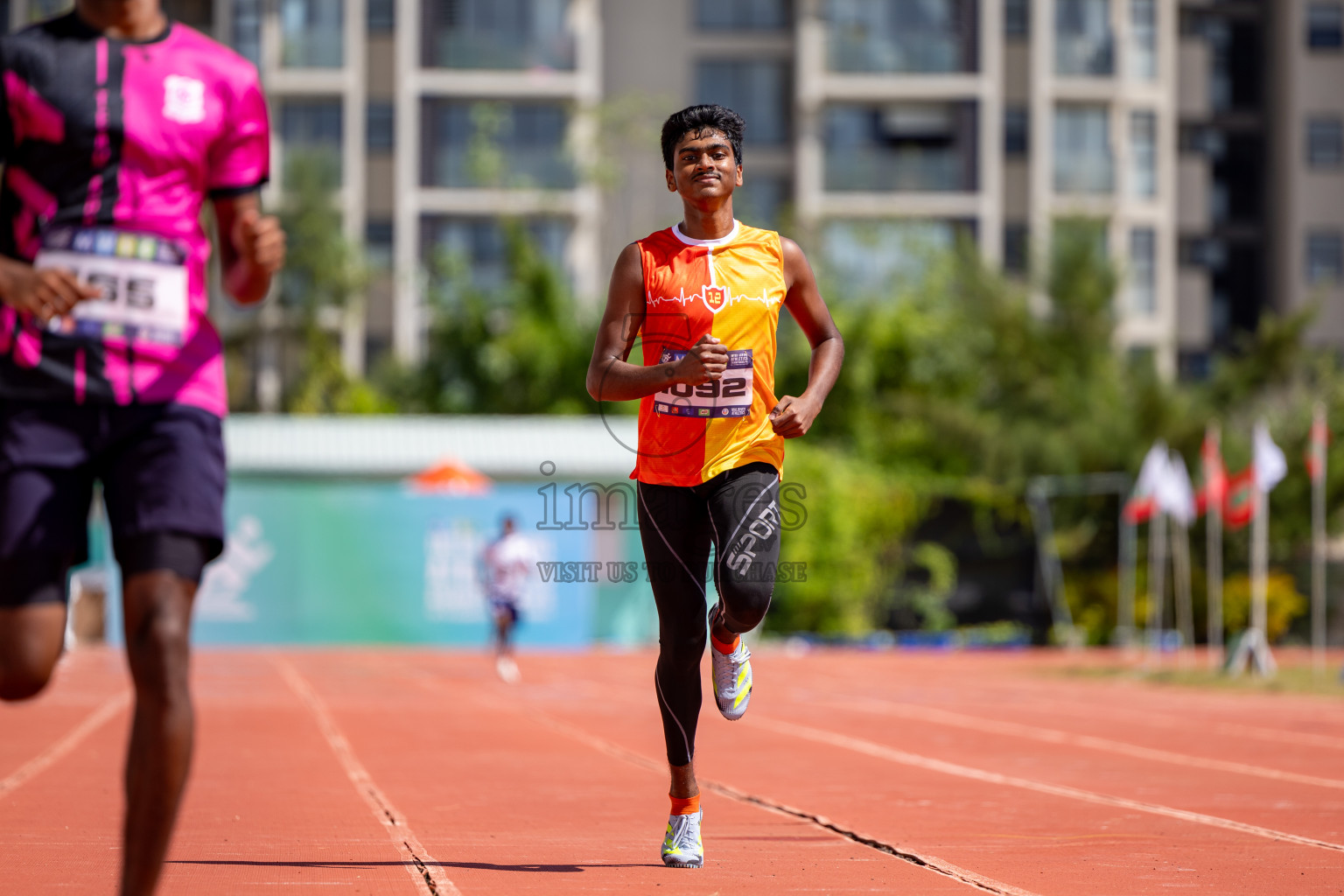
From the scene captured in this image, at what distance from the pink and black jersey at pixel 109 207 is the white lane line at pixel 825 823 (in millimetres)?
2502

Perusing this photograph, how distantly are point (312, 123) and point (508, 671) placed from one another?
30.7m

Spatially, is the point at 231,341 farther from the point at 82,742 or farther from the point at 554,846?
the point at 554,846

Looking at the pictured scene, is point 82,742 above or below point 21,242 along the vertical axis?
below

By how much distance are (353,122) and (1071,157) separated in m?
18.8

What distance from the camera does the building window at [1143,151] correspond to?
158 feet

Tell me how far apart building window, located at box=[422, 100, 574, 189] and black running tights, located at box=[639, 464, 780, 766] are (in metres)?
41.5

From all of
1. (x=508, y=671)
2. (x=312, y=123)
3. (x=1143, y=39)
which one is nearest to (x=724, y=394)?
(x=508, y=671)

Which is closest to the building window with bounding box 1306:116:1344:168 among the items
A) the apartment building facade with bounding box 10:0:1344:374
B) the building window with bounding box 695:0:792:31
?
the apartment building facade with bounding box 10:0:1344:374

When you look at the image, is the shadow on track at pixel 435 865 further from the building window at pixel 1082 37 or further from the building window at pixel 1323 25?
the building window at pixel 1323 25

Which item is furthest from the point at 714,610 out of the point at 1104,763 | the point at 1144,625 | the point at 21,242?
the point at 1144,625

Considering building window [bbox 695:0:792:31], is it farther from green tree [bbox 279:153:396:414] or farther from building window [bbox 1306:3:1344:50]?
building window [bbox 1306:3:1344:50]

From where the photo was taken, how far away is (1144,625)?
27.5m

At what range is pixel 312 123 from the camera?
1857 inches

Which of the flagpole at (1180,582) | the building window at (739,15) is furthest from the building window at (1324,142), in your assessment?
the flagpole at (1180,582)
